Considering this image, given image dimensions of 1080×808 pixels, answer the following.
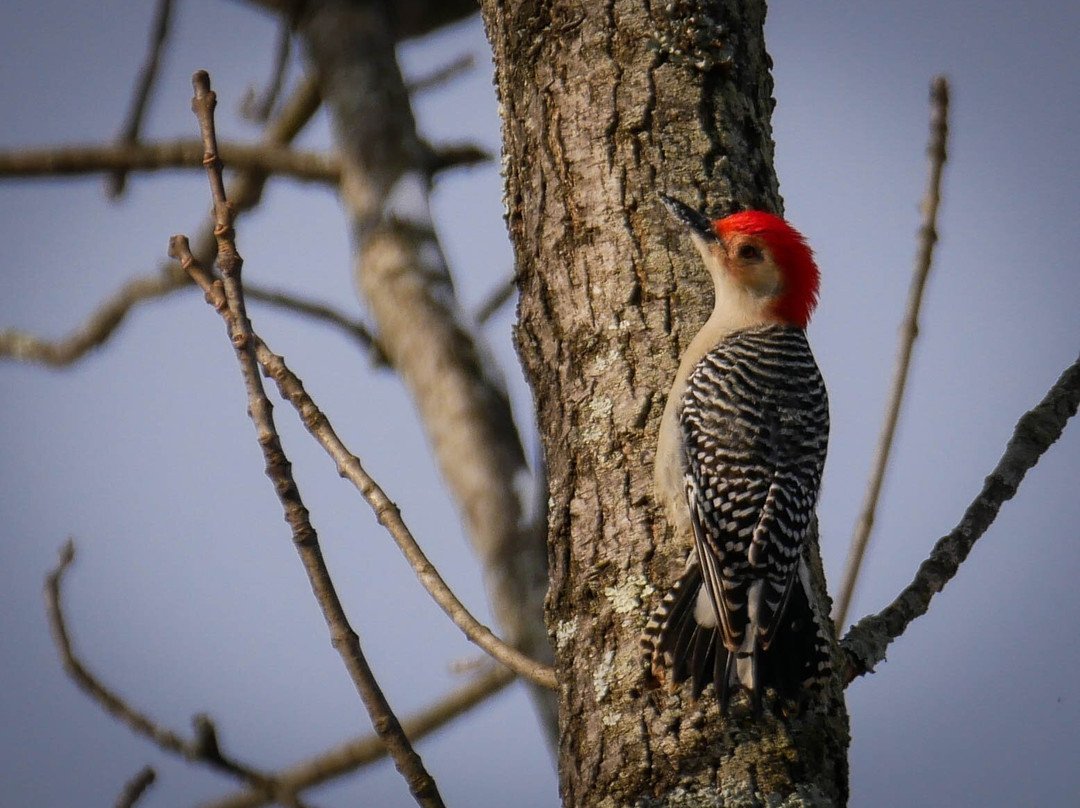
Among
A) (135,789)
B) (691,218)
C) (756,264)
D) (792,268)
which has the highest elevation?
(792,268)

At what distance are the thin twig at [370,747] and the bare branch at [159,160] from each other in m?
2.20

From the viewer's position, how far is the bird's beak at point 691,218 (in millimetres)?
3334

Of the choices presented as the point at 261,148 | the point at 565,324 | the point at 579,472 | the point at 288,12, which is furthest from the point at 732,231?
the point at 288,12

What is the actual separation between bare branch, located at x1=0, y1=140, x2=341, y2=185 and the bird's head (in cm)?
185

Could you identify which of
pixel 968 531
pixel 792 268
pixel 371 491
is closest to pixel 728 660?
pixel 968 531

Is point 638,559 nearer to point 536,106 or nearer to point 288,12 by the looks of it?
point 536,106

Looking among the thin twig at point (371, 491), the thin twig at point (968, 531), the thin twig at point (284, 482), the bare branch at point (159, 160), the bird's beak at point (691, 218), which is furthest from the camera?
the bare branch at point (159, 160)

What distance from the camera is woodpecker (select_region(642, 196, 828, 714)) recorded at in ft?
→ 9.38

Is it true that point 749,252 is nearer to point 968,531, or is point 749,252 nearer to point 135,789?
point 968,531

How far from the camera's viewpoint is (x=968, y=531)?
3.08m

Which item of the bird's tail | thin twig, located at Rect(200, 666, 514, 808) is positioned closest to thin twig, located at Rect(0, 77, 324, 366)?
thin twig, located at Rect(200, 666, 514, 808)

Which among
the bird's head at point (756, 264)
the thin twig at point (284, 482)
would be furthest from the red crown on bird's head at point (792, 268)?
the thin twig at point (284, 482)

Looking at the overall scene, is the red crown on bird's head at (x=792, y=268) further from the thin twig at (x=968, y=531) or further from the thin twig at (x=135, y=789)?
the thin twig at (x=135, y=789)

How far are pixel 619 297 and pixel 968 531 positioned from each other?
1091 mm
